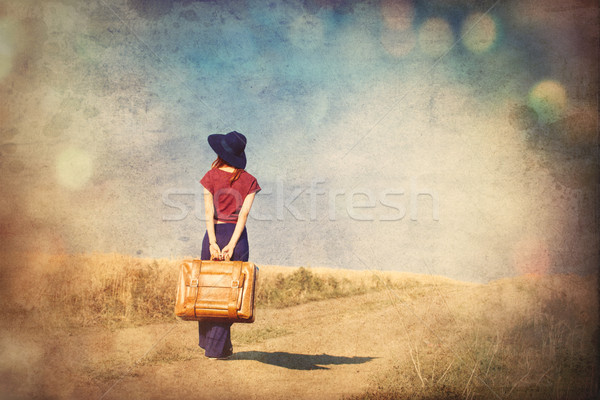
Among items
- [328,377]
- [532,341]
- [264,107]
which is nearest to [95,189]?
[264,107]

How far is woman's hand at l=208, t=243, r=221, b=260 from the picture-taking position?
14.7 ft

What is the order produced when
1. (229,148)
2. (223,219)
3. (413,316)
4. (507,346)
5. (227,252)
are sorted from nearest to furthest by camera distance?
(227,252), (223,219), (229,148), (507,346), (413,316)

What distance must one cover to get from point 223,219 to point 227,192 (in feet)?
0.87

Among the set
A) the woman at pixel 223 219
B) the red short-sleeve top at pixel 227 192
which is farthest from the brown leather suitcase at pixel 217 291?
the red short-sleeve top at pixel 227 192

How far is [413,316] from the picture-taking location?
199 inches

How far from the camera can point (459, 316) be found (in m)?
5.02

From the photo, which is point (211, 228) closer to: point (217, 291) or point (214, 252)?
point (214, 252)

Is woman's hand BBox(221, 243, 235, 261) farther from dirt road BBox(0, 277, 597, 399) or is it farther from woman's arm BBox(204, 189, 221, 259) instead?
dirt road BBox(0, 277, 597, 399)

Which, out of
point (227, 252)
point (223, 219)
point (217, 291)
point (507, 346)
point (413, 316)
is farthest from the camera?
point (413, 316)

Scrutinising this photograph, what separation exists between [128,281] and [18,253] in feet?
3.95

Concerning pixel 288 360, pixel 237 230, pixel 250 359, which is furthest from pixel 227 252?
pixel 288 360

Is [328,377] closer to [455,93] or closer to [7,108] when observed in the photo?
[455,93]

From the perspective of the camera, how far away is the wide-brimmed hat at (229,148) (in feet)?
15.4

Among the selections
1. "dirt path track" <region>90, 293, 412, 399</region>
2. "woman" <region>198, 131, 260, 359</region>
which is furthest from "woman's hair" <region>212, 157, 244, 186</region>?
"dirt path track" <region>90, 293, 412, 399</region>
